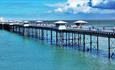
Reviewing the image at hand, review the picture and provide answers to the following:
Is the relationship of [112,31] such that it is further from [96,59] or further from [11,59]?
[11,59]

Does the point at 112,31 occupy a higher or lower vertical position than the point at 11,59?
higher

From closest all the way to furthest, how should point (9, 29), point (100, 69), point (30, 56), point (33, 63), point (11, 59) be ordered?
point (100, 69)
point (33, 63)
point (11, 59)
point (30, 56)
point (9, 29)

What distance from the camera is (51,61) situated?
45250 millimetres

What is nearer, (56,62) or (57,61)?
(56,62)

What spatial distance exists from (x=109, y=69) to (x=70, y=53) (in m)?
14.2

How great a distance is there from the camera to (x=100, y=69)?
127 ft

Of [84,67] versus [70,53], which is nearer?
[84,67]

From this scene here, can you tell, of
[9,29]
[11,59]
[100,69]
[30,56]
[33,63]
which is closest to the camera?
[100,69]

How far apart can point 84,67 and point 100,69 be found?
209 cm

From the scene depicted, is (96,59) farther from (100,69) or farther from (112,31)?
(100,69)

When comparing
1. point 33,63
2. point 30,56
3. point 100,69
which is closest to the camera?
point 100,69

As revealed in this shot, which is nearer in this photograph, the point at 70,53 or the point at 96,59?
the point at 96,59

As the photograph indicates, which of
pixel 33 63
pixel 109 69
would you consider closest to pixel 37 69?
pixel 33 63

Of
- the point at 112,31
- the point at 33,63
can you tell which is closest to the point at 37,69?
the point at 33,63
